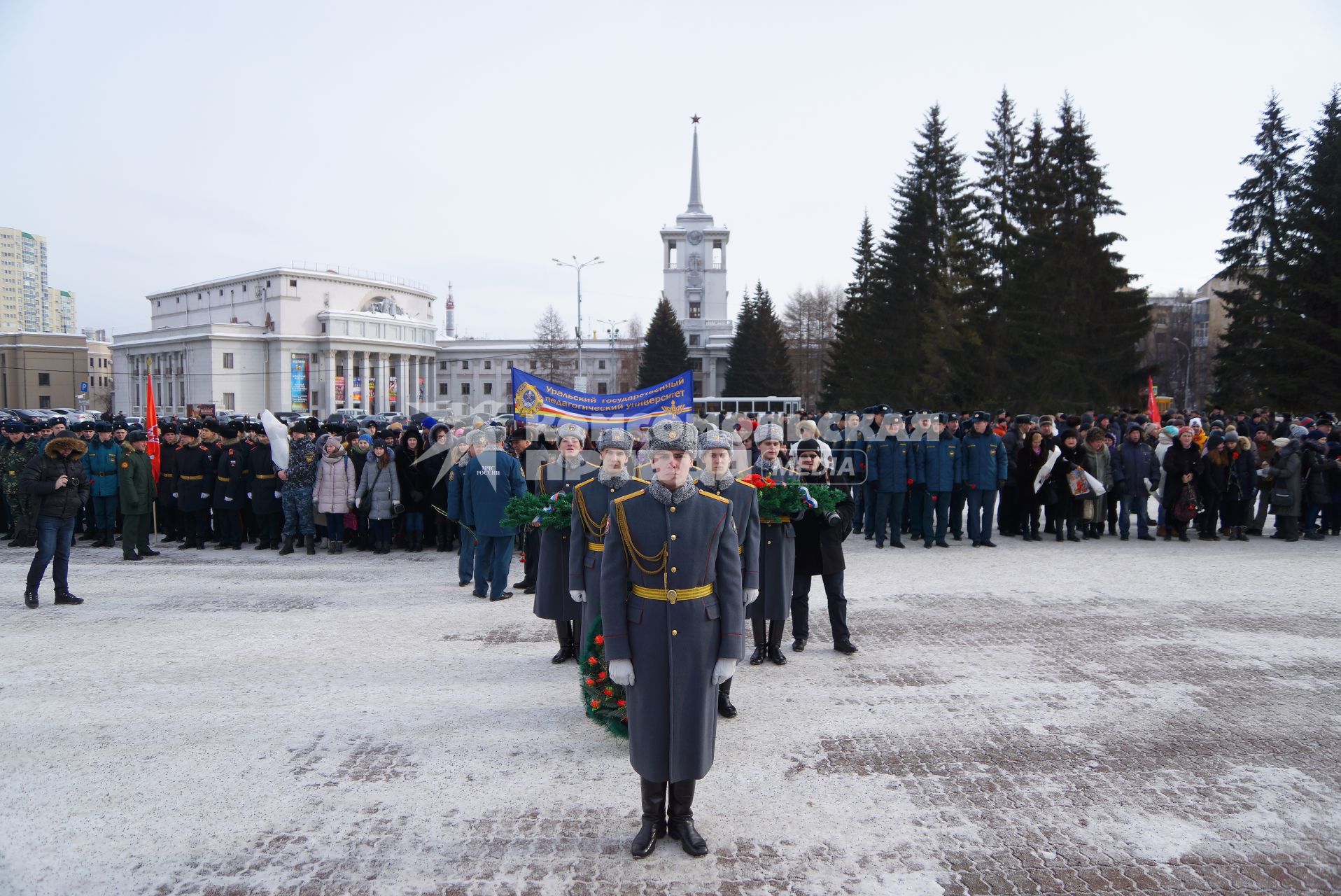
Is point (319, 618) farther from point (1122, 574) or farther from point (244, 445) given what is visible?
point (1122, 574)

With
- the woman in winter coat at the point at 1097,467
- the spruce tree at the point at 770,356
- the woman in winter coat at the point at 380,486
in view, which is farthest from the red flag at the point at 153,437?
the spruce tree at the point at 770,356

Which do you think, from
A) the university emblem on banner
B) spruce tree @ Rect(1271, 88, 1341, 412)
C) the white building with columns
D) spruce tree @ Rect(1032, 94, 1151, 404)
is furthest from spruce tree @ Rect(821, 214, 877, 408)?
the white building with columns

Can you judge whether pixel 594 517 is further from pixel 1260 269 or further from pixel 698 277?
pixel 698 277

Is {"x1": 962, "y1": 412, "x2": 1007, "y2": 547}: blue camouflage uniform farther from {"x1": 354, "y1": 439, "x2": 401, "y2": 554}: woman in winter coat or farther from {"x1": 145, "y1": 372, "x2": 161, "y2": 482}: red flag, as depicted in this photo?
{"x1": 145, "y1": 372, "x2": 161, "y2": 482}: red flag

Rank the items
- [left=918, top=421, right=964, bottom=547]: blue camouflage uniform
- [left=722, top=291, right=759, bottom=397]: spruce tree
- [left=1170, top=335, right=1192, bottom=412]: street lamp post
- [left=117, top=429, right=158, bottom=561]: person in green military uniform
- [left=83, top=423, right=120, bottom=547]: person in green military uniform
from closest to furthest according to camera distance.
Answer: [left=117, top=429, right=158, bottom=561]: person in green military uniform
[left=918, top=421, right=964, bottom=547]: blue camouflage uniform
[left=83, top=423, right=120, bottom=547]: person in green military uniform
[left=1170, top=335, right=1192, bottom=412]: street lamp post
[left=722, top=291, right=759, bottom=397]: spruce tree

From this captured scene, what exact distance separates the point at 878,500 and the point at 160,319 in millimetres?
140465

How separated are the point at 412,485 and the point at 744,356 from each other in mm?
54728

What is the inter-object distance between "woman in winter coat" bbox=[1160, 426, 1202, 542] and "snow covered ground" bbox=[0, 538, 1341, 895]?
17.4ft

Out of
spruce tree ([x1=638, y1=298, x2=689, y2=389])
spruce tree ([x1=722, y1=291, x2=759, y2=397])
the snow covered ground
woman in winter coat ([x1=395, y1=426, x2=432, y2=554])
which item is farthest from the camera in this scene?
spruce tree ([x1=638, y1=298, x2=689, y2=389])

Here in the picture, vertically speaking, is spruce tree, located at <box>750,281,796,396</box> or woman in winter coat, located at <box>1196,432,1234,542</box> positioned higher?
spruce tree, located at <box>750,281,796,396</box>

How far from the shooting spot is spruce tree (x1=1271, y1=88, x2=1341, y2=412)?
91.7ft

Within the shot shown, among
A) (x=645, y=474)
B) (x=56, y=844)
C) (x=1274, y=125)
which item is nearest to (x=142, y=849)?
(x=56, y=844)

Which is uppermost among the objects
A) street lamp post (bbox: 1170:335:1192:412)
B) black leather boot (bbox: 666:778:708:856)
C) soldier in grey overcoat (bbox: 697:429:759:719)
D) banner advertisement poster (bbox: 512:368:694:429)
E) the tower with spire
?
the tower with spire

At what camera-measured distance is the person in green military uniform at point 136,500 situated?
43.7ft
